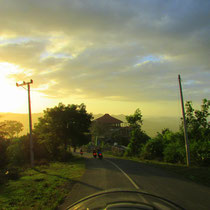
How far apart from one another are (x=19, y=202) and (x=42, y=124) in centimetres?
2332

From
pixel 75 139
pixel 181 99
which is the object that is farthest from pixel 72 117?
pixel 181 99

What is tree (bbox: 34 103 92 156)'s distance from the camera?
29219 mm

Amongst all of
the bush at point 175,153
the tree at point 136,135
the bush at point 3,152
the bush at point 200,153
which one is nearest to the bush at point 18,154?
the bush at point 3,152

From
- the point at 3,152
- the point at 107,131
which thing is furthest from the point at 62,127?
the point at 107,131

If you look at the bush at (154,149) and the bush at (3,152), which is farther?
the bush at (154,149)

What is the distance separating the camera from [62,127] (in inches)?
1158

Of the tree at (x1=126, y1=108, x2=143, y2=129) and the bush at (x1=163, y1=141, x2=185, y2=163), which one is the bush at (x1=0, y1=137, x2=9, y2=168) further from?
the tree at (x1=126, y1=108, x2=143, y2=129)

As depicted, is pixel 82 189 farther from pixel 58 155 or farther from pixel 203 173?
pixel 58 155

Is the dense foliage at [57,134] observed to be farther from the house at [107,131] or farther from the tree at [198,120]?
the house at [107,131]

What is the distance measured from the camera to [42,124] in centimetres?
3019

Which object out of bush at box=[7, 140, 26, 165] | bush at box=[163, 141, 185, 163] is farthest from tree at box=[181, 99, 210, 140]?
bush at box=[7, 140, 26, 165]

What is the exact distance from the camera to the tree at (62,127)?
29.2 metres

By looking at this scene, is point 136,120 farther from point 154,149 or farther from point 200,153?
point 200,153

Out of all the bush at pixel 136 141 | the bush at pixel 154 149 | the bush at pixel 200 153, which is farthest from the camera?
the bush at pixel 136 141
